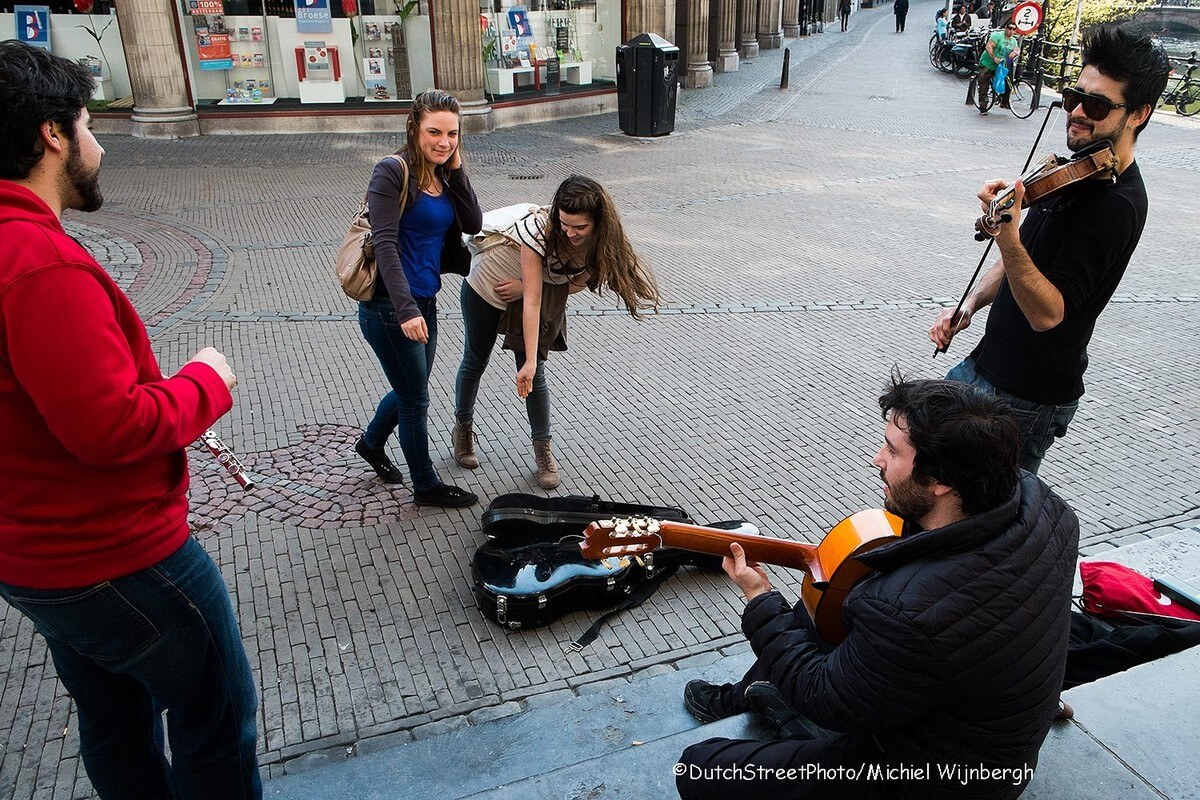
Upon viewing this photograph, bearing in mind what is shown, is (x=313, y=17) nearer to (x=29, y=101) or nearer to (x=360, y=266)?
(x=360, y=266)

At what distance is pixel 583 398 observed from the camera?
5633mm

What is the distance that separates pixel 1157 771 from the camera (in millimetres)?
2770

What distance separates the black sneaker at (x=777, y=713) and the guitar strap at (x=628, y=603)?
2.66 feet

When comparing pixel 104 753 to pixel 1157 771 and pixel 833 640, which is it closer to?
pixel 833 640

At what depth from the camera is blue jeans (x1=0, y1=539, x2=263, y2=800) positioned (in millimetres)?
1979

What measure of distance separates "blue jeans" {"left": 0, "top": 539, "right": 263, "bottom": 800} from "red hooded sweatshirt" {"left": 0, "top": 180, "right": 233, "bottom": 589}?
0.07m

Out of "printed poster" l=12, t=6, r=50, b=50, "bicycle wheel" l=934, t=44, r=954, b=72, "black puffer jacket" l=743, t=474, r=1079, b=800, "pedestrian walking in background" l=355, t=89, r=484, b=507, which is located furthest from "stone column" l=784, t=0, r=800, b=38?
"black puffer jacket" l=743, t=474, r=1079, b=800

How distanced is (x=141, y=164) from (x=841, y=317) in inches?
385

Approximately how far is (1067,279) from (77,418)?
2.71m

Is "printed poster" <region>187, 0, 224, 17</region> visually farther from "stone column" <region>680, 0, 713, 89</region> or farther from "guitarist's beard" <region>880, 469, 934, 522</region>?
"guitarist's beard" <region>880, 469, 934, 522</region>

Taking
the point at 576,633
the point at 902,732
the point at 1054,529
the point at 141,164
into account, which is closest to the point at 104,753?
the point at 576,633

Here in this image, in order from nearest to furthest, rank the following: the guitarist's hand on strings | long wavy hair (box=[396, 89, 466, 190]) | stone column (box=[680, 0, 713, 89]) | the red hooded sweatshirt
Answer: the red hooded sweatshirt, the guitarist's hand on strings, long wavy hair (box=[396, 89, 466, 190]), stone column (box=[680, 0, 713, 89])

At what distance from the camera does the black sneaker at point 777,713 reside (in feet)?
8.30

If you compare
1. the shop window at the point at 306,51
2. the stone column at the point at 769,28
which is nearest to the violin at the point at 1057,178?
the shop window at the point at 306,51
